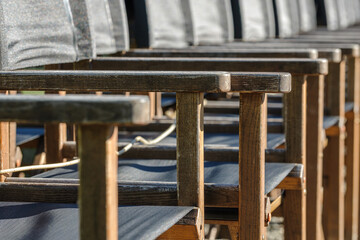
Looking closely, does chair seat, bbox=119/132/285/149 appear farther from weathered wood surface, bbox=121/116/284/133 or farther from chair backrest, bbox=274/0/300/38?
chair backrest, bbox=274/0/300/38

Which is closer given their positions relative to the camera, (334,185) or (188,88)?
(188,88)

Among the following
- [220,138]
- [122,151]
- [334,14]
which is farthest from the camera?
[334,14]

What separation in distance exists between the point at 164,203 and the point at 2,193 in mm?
288

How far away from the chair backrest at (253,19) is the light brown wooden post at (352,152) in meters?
0.69

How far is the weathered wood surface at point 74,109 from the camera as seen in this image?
80 cm

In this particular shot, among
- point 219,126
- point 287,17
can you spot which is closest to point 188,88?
point 219,126

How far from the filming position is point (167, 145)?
1905 mm

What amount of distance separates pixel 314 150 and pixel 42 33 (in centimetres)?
86

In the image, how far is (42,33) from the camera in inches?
71.1

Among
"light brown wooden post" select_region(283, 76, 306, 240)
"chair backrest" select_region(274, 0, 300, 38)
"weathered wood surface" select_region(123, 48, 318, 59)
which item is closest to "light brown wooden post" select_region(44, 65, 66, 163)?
"weathered wood surface" select_region(123, 48, 318, 59)

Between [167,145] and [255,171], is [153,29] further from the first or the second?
[255,171]

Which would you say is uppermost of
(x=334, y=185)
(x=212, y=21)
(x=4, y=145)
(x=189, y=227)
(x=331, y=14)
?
(x=331, y=14)

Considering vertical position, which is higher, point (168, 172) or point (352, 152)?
point (168, 172)

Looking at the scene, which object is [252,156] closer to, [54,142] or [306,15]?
[54,142]
